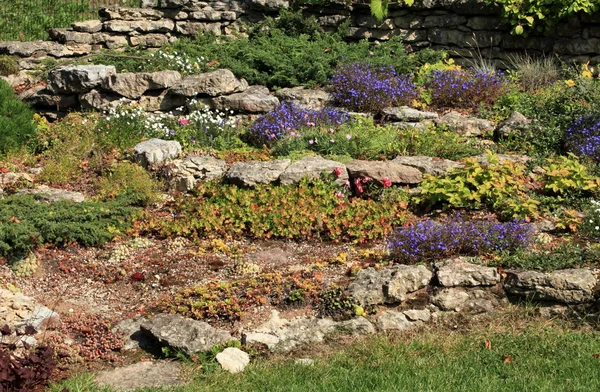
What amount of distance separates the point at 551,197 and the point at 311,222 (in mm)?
2494

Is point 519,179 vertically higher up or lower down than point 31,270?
higher up

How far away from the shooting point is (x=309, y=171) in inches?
352

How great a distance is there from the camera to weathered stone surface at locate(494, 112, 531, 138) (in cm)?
1036

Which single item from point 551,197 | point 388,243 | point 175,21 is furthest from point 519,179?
point 175,21

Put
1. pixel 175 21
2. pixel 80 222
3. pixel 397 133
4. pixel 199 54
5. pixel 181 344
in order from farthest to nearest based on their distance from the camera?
pixel 175 21
pixel 199 54
pixel 397 133
pixel 80 222
pixel 181 344

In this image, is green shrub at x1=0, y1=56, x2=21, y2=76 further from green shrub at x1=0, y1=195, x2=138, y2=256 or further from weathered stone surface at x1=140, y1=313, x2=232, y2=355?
weathered stone surface at x1=140, y1=313, x2=232, y2=355

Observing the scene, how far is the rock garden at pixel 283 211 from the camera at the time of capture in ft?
20.5

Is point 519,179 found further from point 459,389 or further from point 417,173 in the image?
point 459,389

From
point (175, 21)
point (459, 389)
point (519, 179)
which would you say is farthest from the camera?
point (175, 21)

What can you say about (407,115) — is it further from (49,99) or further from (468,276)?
(49,99)

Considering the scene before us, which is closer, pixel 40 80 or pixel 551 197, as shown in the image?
pixel 551 197

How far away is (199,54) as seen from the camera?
1288 cm

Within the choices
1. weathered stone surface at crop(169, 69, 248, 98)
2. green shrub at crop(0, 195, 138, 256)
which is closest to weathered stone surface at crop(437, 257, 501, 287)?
green shrub at crop(0, 195, 138, 256)

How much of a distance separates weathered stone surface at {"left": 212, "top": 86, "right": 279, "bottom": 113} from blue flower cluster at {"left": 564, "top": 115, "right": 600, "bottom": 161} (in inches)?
159
